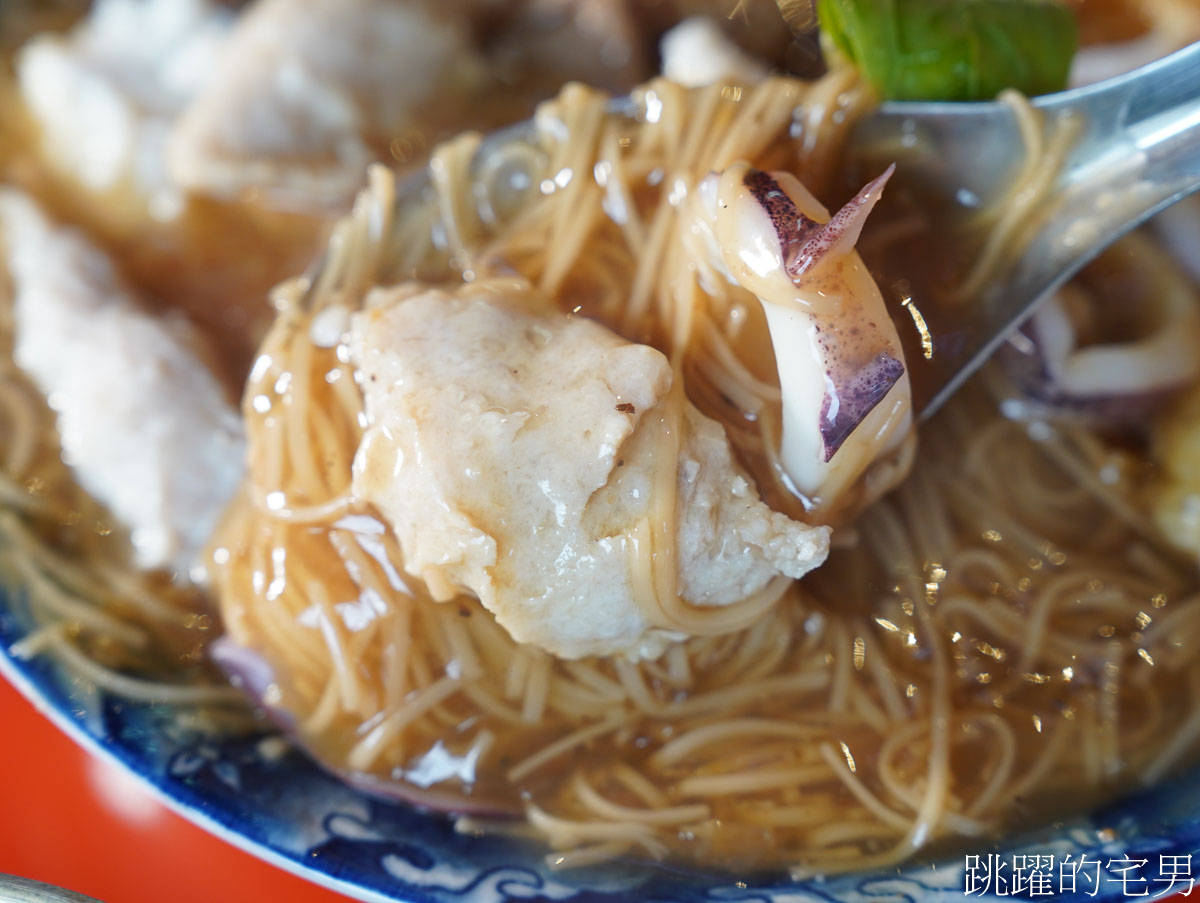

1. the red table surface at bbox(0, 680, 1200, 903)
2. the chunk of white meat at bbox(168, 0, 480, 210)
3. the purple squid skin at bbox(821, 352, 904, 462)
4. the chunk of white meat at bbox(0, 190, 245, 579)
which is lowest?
the red table surface at bbox(0, 680, 1200, 903)

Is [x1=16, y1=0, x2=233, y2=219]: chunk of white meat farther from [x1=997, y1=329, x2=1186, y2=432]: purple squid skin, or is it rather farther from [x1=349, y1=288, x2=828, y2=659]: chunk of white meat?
[x1=997, y1=329, x2=1186, y2=432]: purple squid skin

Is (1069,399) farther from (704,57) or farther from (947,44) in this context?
(704,57)

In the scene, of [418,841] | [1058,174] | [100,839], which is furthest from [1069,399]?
[100,839]

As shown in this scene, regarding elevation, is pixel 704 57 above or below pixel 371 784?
above

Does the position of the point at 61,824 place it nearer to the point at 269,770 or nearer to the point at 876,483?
the point at 269,770

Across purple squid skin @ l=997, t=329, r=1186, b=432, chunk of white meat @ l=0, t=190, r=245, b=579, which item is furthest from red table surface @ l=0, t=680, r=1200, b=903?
purple squid skin @ l=997, t=329, r=1186, b=432

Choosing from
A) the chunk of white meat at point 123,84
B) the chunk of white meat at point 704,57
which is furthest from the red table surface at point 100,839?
the chunk of white meat at point 704,57
